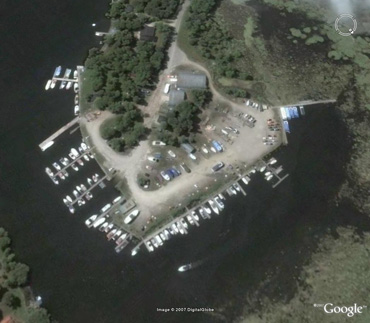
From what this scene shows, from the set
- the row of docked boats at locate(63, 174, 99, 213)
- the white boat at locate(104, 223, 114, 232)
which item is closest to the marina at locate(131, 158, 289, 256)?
the white boat at locate(104, 223, 114, 232)

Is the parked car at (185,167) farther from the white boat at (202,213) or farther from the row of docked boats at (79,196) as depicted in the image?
the row of docked boats at (79,196)

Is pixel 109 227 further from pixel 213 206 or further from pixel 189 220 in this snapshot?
pixel 213 206

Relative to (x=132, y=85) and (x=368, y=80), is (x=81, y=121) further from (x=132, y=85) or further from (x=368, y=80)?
(x=368, y=80)

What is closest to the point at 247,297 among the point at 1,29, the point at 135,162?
the point at 135,162

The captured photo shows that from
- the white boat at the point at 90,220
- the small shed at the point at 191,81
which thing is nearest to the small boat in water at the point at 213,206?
the white boat at the point at 90,220

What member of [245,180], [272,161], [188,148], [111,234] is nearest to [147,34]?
[188,148]


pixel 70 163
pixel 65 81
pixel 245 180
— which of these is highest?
pixel 65 81
